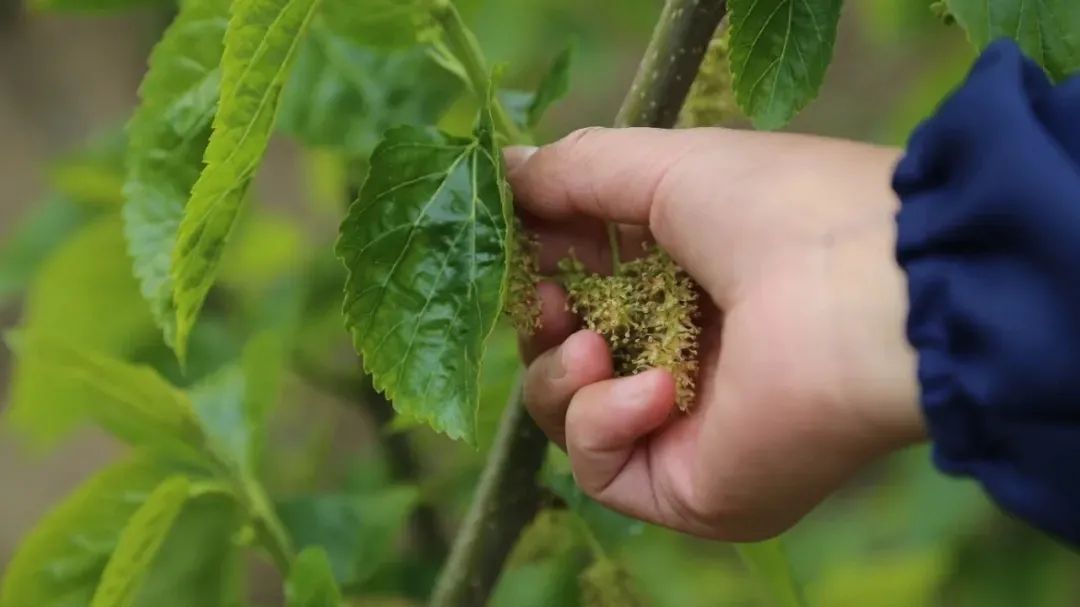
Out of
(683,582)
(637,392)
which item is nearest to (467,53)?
(637,392)

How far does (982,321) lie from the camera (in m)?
0.31

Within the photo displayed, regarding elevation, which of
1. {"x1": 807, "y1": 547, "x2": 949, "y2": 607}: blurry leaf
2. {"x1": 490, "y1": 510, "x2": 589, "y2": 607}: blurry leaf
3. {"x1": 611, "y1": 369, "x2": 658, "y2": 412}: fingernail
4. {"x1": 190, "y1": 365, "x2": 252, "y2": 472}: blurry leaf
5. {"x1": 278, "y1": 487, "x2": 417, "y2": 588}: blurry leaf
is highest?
{"x1": 611, "y1": 369, "x2": 658, "y2": 412}: fingernail

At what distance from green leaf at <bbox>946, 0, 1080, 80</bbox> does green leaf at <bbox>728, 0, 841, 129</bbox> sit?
0.05m

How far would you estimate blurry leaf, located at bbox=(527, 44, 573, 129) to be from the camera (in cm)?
50

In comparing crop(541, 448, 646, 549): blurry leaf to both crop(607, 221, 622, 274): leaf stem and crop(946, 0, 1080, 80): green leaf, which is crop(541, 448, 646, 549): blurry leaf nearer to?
crop(607, 221, 622, 274): leaf stem

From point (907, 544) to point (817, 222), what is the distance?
2.48ft

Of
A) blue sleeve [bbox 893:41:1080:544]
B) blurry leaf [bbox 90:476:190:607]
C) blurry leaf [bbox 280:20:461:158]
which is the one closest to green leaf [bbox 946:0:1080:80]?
blue sleeve [bbox 893:41:1080:544]

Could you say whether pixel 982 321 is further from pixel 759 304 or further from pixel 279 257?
pixel 279 257

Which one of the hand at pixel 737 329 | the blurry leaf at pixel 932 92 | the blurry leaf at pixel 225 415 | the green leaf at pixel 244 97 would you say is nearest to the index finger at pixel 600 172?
the hand at pixel 737 329

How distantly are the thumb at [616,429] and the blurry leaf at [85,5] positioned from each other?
312 mm

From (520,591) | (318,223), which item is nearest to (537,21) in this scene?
(318,223)

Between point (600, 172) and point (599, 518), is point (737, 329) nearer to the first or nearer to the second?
point (600, 172)

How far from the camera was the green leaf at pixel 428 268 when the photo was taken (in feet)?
1.28

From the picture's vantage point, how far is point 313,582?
490 mm
